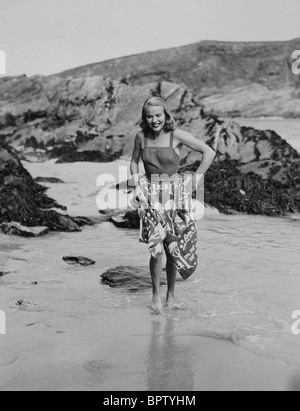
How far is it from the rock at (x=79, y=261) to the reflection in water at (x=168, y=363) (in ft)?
5.47

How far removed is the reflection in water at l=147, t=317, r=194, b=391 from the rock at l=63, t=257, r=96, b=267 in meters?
1.67

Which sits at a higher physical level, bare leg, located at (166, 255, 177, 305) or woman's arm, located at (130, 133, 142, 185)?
woman's arm, located at (130, 133, 142, 185)

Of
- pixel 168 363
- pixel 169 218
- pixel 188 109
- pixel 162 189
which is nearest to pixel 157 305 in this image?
pixel 169 218

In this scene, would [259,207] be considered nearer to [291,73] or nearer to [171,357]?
[171,357]

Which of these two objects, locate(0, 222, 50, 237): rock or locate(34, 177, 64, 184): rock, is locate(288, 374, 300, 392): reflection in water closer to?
locate(0, 222, 50, 237): rock

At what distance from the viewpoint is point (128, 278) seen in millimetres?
4043

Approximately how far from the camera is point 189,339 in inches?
111

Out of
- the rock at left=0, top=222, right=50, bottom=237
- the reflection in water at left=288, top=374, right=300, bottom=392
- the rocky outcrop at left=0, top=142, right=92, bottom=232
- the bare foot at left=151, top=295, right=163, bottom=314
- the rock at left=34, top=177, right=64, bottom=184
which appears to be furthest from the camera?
the rock at left=34, top=177, right=64, bottom=184

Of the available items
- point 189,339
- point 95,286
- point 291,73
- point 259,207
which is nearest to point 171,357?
point 189,339

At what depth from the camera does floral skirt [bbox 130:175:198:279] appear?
3.45m

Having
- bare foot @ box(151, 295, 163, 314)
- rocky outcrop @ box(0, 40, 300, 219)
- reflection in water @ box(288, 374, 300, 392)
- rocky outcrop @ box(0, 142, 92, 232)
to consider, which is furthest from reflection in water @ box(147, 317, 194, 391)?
rocky outcrop @ box(0, 40, 300, 219)

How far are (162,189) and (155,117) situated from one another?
17.9 inches

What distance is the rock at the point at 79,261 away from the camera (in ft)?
15.0
